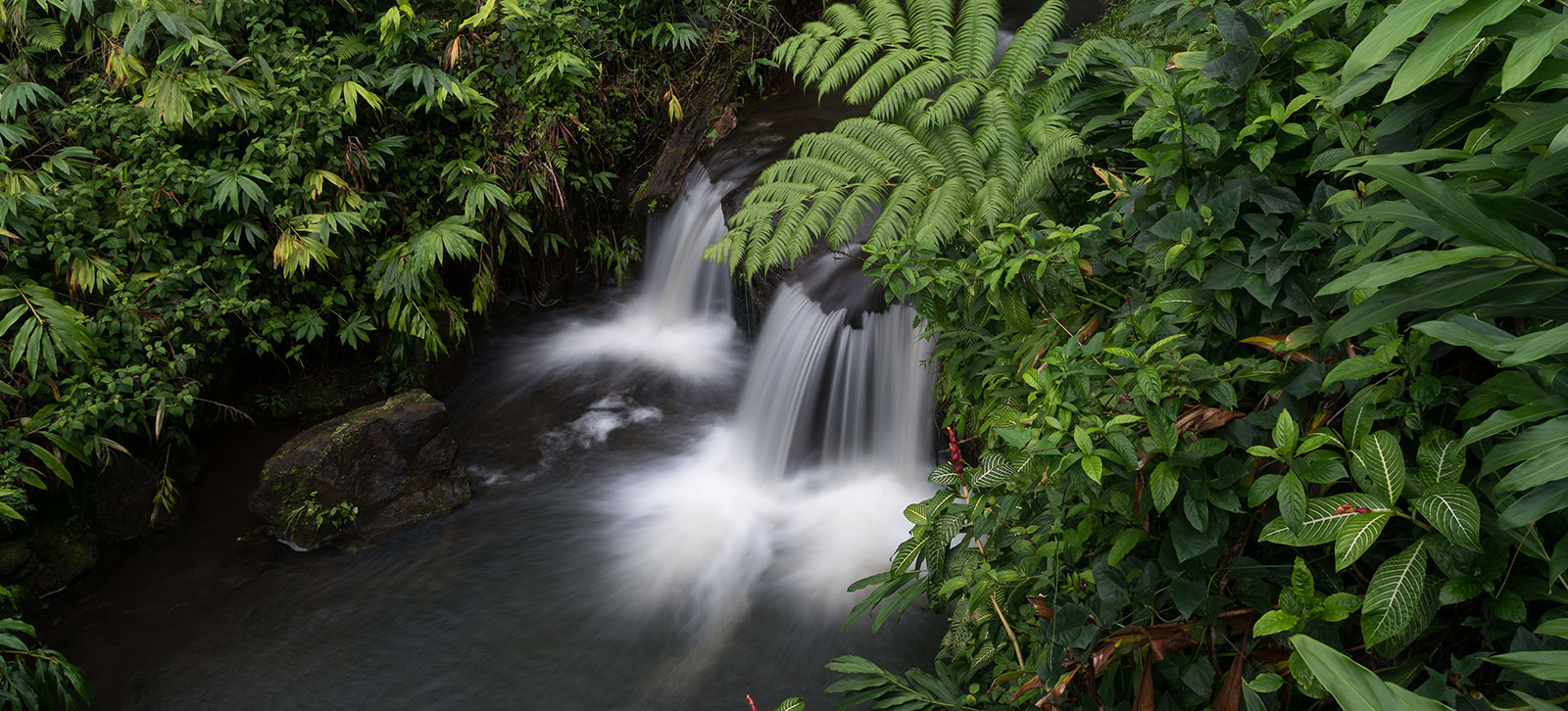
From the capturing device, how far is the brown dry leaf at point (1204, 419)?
5.54 ft

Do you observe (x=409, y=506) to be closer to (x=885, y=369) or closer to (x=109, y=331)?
(x=109, y=331)

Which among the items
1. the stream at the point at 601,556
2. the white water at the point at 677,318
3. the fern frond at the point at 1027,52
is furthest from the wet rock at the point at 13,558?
the fern frond at the point at 1027,52

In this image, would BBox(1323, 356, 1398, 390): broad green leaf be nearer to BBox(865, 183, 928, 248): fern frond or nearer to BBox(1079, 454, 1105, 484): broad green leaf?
BBox(1079, 454, 1105, 484): broad green leaf

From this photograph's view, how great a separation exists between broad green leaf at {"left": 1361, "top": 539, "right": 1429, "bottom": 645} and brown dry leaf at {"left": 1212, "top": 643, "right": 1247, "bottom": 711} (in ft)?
1.05

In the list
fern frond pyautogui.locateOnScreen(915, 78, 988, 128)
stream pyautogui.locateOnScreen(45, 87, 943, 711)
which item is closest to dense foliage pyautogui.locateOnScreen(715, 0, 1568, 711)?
fern frond pyautogui.locateOnScreen(915, 78, 988, 128)

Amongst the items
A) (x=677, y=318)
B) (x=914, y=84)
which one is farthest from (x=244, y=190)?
(x=914, y=84)

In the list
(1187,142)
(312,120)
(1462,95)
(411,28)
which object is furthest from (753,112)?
(1462,95)

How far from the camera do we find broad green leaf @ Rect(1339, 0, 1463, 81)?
1198 millimetres

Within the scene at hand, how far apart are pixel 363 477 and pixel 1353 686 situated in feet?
15.6

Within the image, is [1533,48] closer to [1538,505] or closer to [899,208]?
[1538,505]

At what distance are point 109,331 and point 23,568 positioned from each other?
1234mm

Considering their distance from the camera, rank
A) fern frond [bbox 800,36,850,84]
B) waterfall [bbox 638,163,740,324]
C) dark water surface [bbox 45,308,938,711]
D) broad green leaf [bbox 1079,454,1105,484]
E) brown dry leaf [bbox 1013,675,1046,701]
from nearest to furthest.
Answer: broad green leaf [bbox 1079,454,1105,484] < brown dry leaf [bbox 1013,675,1046,701] < dark water surface [bbox 45,308,938,711] < fern frond [bbox 800,36,850,84] < waterfall [bbox 638,163,740,324]

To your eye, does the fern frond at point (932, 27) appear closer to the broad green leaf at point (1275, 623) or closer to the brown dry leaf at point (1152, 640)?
the brown dry leaf at point (1152, 640)

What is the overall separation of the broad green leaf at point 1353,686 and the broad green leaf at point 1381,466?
1.15ft
